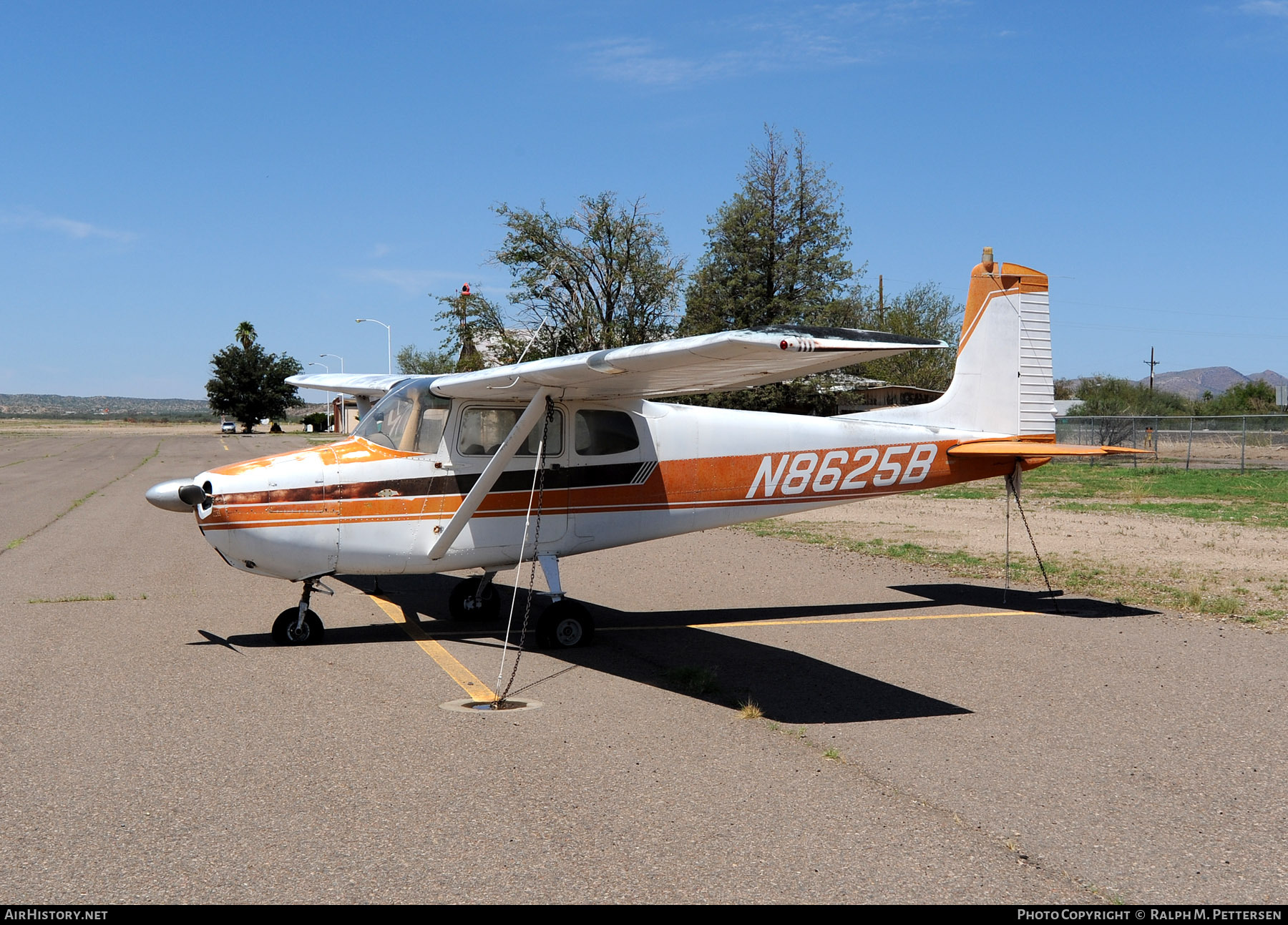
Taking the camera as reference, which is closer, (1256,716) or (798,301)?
(1256,716)

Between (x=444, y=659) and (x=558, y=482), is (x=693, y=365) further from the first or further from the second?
(x=444, y=659)

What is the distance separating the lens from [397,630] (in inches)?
363

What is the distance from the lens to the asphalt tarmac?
3.96 meters

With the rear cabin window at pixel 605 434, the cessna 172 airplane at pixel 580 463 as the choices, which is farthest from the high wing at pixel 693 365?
the rear cabin window at pixel 605 434

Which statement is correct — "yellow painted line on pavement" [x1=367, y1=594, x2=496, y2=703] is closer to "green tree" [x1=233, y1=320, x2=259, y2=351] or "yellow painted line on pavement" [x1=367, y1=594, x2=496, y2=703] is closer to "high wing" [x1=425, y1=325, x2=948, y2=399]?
"high wing" [x1=425, y1=325, x2=948, y2=399]

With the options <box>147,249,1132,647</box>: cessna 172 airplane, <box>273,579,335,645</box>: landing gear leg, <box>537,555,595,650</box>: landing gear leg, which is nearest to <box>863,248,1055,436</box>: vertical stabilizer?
<box>147,249,1132,647</box>: cessna 172 airplane

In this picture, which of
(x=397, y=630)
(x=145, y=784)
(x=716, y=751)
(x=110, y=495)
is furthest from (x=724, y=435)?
(x=110, y=495)

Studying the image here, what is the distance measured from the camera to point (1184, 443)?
5212 cm

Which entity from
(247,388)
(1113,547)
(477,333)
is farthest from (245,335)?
(1113,547)

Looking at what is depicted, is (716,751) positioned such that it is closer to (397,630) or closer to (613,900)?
(613,900)

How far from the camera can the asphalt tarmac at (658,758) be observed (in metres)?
3.96

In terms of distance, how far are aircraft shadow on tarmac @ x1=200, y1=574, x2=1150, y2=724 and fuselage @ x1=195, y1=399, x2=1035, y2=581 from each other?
2.87 feet

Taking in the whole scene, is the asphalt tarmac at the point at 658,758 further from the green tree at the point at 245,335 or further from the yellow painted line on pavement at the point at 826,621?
the green tree at the point at 245,335
